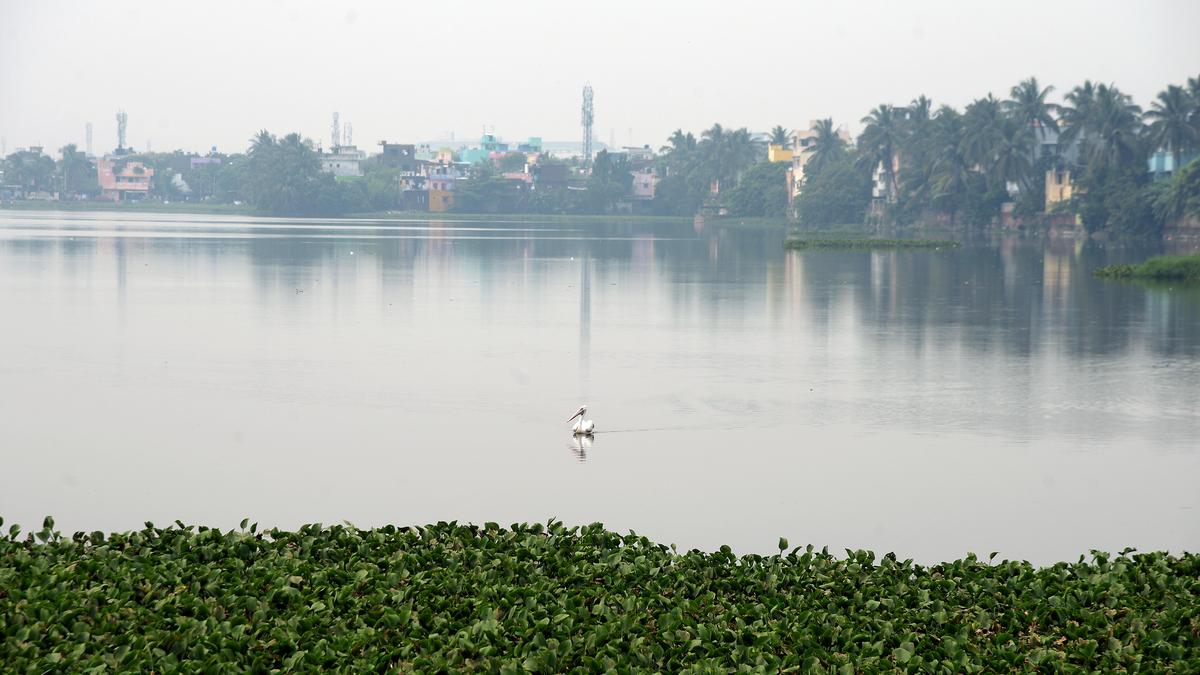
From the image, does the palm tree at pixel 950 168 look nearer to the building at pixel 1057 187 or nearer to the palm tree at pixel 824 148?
the building at pixel 1057 187

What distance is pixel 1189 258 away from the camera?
156ft

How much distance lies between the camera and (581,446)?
16.7 meters

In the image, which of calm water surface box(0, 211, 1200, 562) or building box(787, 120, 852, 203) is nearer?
calm water surface box(0, 211, 1200, 562)

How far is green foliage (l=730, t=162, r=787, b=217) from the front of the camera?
13625 centimetres

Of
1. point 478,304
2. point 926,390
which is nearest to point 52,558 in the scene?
point 926,390

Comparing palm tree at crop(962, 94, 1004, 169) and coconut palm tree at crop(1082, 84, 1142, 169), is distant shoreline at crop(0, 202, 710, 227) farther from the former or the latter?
coconut palm tree at crop(1082, 84, 1142, 169)

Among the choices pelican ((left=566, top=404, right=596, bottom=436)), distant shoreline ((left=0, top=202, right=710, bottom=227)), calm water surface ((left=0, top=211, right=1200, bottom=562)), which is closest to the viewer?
calm water surface ((left=0, top=211, right=1200, bottom=562))

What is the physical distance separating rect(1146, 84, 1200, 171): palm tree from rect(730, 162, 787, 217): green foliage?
162 feet

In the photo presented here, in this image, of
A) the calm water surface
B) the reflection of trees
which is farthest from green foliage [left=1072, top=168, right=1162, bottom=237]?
the calm water surface

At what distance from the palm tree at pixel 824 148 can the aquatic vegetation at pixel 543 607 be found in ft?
403

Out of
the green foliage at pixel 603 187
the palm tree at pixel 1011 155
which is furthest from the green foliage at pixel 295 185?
the palm tree at pixel 1011 155

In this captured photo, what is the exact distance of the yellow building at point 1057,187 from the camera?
333ft

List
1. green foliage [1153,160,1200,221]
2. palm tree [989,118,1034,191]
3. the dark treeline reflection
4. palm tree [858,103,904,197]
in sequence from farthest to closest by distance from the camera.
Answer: palm tree [858,103,904,197] → palm tree [989,118,1034,191] → green foliage [1153,160,1200,221] → the dark treeline reflection

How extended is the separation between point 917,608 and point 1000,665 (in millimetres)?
1078
